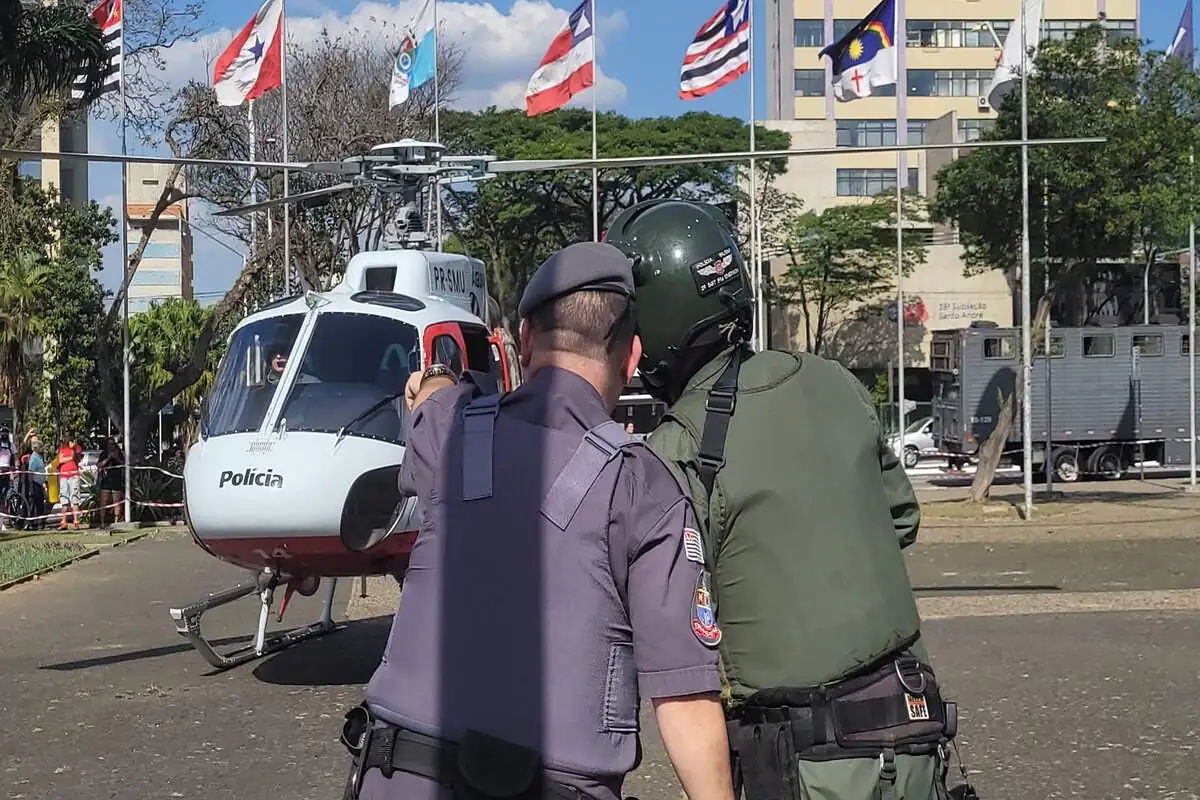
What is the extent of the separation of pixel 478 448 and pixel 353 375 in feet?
20.3

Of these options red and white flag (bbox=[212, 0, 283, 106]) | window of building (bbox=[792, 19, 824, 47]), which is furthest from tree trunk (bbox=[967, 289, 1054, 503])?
window of building (bbox=[792, 19, 824, 47])

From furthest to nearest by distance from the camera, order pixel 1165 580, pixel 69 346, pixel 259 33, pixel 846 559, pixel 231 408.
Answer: pixel 69 346, pixel 259 33, pixel 1165 580, pixel 231 408, pixel 846 559

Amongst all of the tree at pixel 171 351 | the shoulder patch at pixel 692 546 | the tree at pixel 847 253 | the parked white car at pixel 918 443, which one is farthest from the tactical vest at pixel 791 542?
the tree at pixel 847 253

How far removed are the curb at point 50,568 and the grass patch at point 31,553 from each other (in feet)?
0.16

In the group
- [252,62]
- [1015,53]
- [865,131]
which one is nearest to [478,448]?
[1015,53]

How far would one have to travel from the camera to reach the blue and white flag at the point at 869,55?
20.0 meters

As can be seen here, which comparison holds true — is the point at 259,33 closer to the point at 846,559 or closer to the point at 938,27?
the point at 846,559

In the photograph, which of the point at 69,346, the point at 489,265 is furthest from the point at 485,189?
the point at 69,346

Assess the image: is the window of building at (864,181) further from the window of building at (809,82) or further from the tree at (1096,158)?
the tree at (1096,158)

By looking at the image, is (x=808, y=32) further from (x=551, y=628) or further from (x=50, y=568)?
(x=551, y=628)

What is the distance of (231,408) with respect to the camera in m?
8.40

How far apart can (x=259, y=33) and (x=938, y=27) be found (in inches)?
1935

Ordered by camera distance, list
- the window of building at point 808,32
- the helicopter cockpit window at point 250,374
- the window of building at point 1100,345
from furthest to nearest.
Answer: the window of building at point 808,32
the window of building at point 1100,345
the helicopter cockpit window at point 250,374

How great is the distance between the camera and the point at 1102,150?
1970 cm
